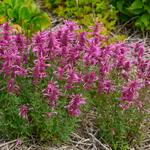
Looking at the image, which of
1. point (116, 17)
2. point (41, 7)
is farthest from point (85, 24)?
point (41, 7)

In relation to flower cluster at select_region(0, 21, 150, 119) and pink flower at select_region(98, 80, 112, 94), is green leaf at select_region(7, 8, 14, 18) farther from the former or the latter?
pink flower at select_region(98, 80, 112, 94)

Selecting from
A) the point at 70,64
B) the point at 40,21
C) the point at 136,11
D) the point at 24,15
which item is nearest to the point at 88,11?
the point at 136,11

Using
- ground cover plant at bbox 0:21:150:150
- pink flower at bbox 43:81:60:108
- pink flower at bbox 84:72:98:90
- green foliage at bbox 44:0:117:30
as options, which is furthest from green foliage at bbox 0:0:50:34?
pink flower at bbox 43:81:60:108

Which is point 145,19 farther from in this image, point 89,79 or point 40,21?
point 89,79

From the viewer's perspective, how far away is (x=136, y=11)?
16.5 feet

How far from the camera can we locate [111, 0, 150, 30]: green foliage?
194 inches

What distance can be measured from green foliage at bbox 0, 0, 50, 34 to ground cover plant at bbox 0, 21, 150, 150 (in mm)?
914

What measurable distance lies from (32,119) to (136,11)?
2.25m

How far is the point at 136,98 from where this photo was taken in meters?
3.21

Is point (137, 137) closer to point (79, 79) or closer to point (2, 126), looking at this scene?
point (79, 79)

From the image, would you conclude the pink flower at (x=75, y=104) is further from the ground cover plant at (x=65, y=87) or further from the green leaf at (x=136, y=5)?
the green leaf at (x=136, y=5)

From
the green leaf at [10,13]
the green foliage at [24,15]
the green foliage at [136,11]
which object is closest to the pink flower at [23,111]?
the green foliage at [24,15]

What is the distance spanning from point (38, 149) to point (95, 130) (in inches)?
17.6

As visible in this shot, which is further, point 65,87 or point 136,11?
point 136,11
